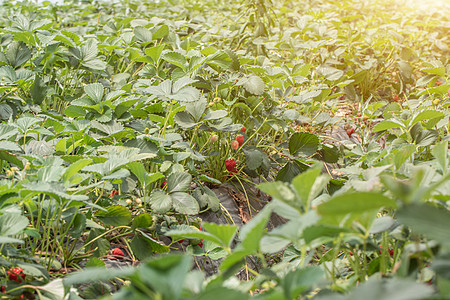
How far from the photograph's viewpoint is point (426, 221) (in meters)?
0.45

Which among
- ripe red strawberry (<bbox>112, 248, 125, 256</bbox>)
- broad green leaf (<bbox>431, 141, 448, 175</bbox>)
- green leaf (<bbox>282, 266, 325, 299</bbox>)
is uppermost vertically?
broad green leaf (<bbox>431, 141, 448, 175</bbox>)

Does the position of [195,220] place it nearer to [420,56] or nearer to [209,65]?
[209,65]

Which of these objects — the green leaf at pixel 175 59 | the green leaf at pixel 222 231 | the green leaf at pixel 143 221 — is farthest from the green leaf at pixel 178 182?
the green leaf at pixel 222 231

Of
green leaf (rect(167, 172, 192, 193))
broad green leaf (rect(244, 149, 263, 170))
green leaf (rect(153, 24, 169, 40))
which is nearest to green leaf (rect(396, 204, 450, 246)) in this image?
green leaf (rect(167, 172, 192, 193))

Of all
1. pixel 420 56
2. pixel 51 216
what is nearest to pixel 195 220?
pixel 51 216

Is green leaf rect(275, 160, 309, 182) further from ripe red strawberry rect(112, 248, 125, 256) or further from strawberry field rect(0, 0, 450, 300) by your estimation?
ripe red strawberry rect(112, 248, 125, 256)

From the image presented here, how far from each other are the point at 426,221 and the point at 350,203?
8 cm

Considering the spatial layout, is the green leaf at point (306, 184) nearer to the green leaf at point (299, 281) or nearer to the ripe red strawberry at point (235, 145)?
the green leaf at point (299, 281)

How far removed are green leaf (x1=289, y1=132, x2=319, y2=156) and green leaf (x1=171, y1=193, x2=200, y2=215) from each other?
0.59 metres

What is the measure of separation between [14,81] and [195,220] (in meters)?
0.89

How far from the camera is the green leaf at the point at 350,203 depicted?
1.46 feet

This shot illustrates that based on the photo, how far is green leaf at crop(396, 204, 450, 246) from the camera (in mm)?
438

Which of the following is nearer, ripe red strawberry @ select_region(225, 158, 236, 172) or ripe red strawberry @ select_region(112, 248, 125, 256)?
ripe red strawberry @ select_region(112, 248, 125, 256)

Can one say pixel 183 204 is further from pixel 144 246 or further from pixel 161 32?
pixel 161 32
